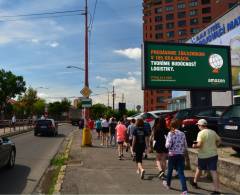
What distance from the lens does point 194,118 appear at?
16266 mm

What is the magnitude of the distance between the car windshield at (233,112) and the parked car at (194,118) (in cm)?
404

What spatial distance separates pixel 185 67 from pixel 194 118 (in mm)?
7748

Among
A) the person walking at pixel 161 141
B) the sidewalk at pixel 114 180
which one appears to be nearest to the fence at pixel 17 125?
the sidewalk at pixel 114 180

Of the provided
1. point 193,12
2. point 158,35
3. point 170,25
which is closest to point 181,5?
point 193,12

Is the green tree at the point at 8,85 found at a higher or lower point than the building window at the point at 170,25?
lower

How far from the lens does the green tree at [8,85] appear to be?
90.5 metres

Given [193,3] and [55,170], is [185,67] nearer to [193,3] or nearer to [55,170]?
[55,170]

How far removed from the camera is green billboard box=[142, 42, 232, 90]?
23.0m

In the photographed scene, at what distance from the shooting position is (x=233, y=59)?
95.3 feet

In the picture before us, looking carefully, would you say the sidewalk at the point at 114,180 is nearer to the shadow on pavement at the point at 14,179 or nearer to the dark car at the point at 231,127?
the shadow on pavement at the point at 14,179

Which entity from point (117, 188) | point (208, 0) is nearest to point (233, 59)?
point (117, 188)

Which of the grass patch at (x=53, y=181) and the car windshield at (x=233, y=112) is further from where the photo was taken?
the car windshield at (x=233, y=112)

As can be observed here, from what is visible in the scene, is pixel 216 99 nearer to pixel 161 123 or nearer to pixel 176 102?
pixel 176 102

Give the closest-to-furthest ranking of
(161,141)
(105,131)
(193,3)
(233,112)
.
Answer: (161,141), (233,112), (105,131), (193,3)
